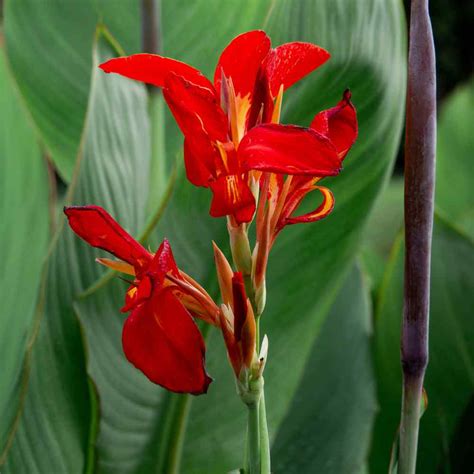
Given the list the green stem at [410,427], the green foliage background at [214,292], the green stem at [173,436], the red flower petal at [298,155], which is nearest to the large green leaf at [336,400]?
the green foliage background at [214,292]

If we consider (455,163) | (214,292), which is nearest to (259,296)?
(214,292)

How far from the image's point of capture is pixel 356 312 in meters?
0.60

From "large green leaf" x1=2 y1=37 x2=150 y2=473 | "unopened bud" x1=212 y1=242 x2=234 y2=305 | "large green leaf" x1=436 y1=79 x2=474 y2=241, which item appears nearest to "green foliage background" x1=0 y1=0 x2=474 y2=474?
"large green leaf" x1=2 y1=37 x2=150 y2=473

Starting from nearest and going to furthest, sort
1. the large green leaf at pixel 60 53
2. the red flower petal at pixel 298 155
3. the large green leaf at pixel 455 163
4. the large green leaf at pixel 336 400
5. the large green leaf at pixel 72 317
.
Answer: the red flower petal at pixel 298 155 → the large green leaf at pixel 72 317 → the large green leaf at pixel 336 400 → the large green leaf at pixel 60 53 → the large green leaf at pixel 455 163

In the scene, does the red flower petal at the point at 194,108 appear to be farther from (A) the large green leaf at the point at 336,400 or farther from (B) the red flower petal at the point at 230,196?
(A) the large green leaf at the point at 336,400

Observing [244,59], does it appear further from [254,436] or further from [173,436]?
[173,436]

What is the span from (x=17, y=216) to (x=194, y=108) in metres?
0.23

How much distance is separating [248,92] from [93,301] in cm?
17

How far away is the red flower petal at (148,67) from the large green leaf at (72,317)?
0.14 m

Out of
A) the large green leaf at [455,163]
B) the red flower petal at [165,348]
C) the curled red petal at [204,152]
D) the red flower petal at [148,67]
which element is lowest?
the red flower petal at [165,348]

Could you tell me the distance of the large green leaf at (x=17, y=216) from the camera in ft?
1.58

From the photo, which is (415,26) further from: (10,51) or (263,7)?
(10,51)

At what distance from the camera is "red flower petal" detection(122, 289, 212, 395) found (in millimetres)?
280

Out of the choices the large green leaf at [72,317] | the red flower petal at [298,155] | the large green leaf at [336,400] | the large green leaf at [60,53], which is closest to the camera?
the red flower petal at [298,155]
